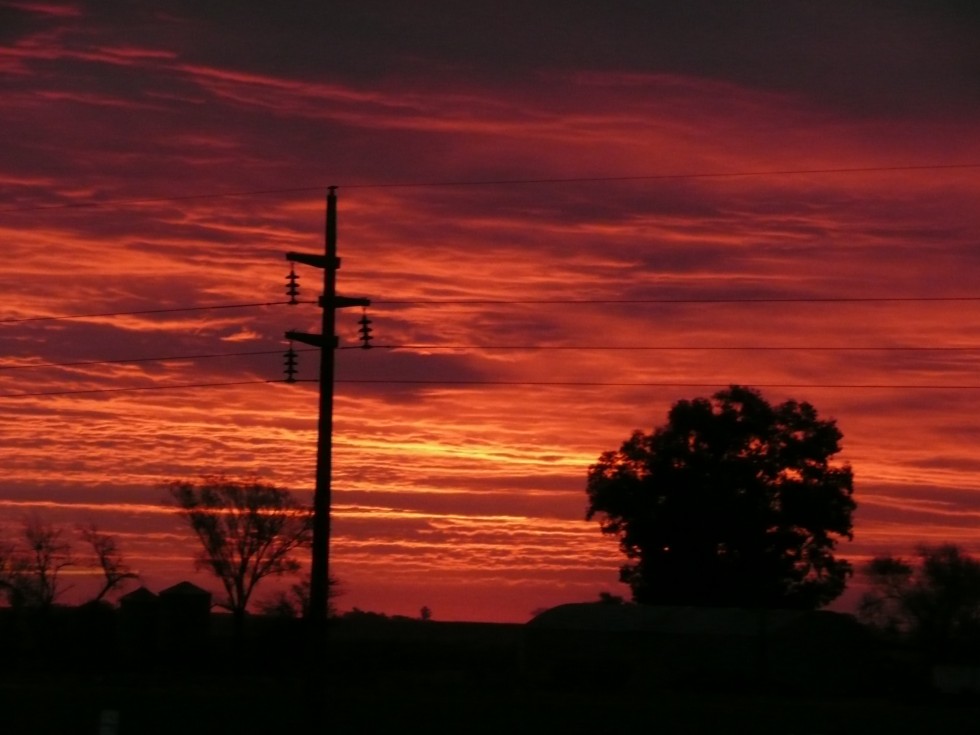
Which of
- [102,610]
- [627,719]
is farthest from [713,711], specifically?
[102,610]

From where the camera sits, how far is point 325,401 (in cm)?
3256

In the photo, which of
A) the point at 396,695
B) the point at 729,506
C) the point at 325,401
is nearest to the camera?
the point at 325,401

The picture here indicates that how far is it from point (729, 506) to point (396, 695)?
36.2m

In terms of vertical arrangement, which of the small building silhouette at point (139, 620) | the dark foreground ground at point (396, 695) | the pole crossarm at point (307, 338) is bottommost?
the dark foreground ground at point (396, 695)

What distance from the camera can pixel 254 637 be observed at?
90875mm

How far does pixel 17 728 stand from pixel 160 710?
31.5 ft

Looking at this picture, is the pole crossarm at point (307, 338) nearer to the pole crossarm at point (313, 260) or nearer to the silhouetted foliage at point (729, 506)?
the pole crossarm at point (313, 260)

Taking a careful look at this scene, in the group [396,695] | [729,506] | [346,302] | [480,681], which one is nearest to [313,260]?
[346,302]

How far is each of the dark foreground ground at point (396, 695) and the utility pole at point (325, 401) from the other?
1.53m

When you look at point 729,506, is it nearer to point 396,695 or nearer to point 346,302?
point 396,695

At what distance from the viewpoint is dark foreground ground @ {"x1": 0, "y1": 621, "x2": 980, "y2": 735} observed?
4206 centimetres

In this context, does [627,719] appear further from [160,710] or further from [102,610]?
[102,610]

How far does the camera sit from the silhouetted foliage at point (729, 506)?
291ft

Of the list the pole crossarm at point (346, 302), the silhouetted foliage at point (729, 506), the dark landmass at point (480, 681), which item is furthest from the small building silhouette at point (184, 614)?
the pole crossarm at point (346, 302)
